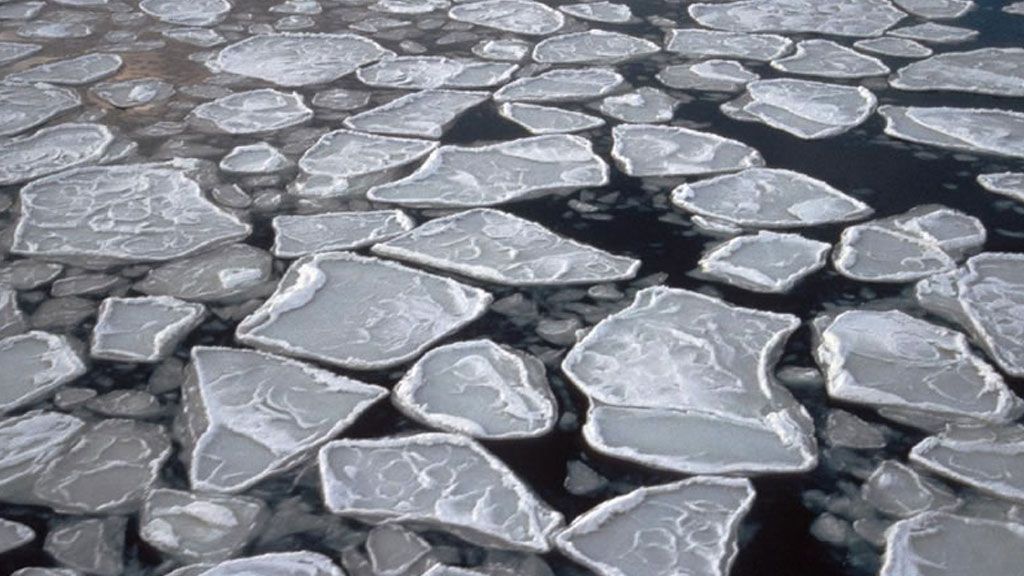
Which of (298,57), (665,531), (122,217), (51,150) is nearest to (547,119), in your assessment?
(298,57)

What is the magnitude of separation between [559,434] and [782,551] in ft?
1.02

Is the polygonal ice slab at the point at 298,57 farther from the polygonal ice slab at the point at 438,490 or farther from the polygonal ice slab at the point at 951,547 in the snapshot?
the polygonal ice slab at the point at 951,547

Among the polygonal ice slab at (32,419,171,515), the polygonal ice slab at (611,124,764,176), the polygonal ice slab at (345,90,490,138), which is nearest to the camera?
the polygonal ice slab at (32,419,171,515)

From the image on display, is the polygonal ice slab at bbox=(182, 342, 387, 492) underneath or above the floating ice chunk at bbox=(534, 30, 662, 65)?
above

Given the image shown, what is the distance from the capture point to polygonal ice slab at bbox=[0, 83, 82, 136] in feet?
8.00

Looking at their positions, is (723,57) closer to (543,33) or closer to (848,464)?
(543,33)

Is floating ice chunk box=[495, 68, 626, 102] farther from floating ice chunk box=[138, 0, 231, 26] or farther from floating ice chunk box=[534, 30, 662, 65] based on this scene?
floating ice chunk box=[138, 0, 231, 26]

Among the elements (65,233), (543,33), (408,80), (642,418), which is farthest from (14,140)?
(642,418)

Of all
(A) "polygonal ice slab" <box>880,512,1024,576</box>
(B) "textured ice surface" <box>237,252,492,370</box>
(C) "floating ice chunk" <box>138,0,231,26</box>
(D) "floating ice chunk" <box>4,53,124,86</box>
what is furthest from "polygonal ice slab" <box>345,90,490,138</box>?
(A) "polygonal ice slab" <box>880,512,1024,576</box>

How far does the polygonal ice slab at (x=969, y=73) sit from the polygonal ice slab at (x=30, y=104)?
1.93 m

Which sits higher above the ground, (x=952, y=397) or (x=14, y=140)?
(x=952, y=397)

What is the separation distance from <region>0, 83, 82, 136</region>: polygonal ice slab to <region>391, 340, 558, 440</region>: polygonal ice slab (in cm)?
138

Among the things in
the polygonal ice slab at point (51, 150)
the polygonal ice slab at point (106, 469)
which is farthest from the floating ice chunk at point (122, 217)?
the polygonal ice slab at point (106, 469)

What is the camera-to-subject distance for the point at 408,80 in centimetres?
269
